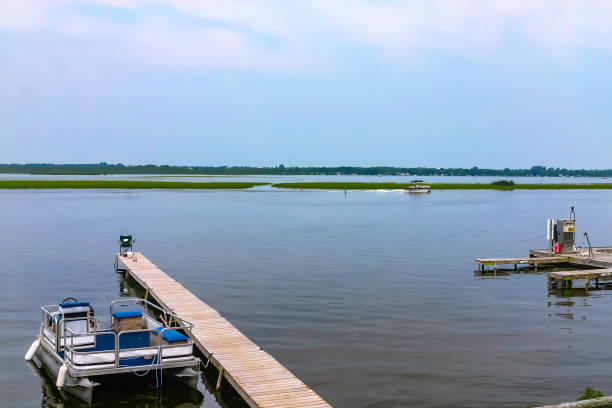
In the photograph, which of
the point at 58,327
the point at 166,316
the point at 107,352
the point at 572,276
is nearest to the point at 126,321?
the point at 58,327

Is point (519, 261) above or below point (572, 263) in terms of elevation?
above

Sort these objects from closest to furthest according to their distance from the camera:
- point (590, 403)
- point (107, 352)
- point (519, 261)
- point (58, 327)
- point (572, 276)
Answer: point (590, 403) < point (107, 352) < point (58, 327) < point (572, 276) < point (519, 261)

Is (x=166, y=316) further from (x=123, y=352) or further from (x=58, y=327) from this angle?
(x=123, y=352)

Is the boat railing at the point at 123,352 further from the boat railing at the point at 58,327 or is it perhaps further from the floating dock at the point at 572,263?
the floating dock at the point at 572,263

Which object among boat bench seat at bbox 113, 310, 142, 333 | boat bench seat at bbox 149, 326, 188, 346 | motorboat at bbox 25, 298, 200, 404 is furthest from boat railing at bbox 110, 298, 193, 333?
boat bench seat at bbox 149, 326, 188, 346

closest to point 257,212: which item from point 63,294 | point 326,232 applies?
point 326,232

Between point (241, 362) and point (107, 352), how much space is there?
3.47 meters

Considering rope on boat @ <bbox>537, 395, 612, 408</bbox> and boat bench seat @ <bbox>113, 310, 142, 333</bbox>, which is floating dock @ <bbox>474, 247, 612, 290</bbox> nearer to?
rope on boat @ <bbox>537, 395, 612, 408</bbox>

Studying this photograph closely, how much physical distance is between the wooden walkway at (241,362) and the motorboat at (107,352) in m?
1.13

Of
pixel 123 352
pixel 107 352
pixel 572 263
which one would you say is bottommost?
pixel 572 263

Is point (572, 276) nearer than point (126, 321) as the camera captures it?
No

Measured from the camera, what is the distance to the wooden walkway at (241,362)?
14.0 meters

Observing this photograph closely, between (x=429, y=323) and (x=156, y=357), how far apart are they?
11.1 m

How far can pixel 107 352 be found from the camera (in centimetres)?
1572
